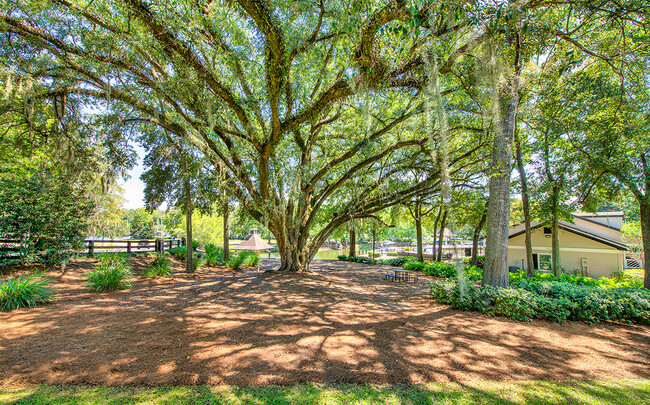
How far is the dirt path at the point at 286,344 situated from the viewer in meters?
3.05

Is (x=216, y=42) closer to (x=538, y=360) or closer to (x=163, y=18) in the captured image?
(x=163, y=18)

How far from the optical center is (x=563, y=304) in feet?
17.9

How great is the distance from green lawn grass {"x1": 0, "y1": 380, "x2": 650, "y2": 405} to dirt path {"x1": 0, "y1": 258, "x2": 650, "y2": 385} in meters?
0.16

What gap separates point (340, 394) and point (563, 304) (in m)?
5.56

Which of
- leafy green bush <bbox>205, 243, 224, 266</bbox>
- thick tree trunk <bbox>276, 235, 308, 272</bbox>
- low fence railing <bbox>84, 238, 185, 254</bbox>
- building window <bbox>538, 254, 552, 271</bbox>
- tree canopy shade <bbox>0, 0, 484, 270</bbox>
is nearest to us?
tree canopy shade <bbox>0, 0, 484, 270</bbox>

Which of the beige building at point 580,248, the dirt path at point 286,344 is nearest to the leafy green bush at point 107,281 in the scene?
the dirt path at point 286,344

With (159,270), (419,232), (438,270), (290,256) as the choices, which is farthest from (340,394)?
(419,232)

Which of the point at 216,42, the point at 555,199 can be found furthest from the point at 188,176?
the point at 555,199

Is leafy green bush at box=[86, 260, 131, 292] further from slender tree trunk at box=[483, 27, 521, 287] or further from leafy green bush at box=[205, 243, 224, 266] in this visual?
slender tree trunk at box=[483, 27, 521, 287]

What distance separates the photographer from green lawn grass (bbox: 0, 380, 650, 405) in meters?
2.51

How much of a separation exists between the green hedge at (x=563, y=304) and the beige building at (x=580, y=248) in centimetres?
1052

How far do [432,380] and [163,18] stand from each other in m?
6.68

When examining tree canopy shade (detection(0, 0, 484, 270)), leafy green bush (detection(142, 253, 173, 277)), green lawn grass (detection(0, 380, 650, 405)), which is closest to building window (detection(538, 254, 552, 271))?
tree canopy shade (detection(0, 0, 484, 270))

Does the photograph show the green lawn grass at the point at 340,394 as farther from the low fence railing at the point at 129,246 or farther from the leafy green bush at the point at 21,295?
the low fence railing at the point at 129,246
